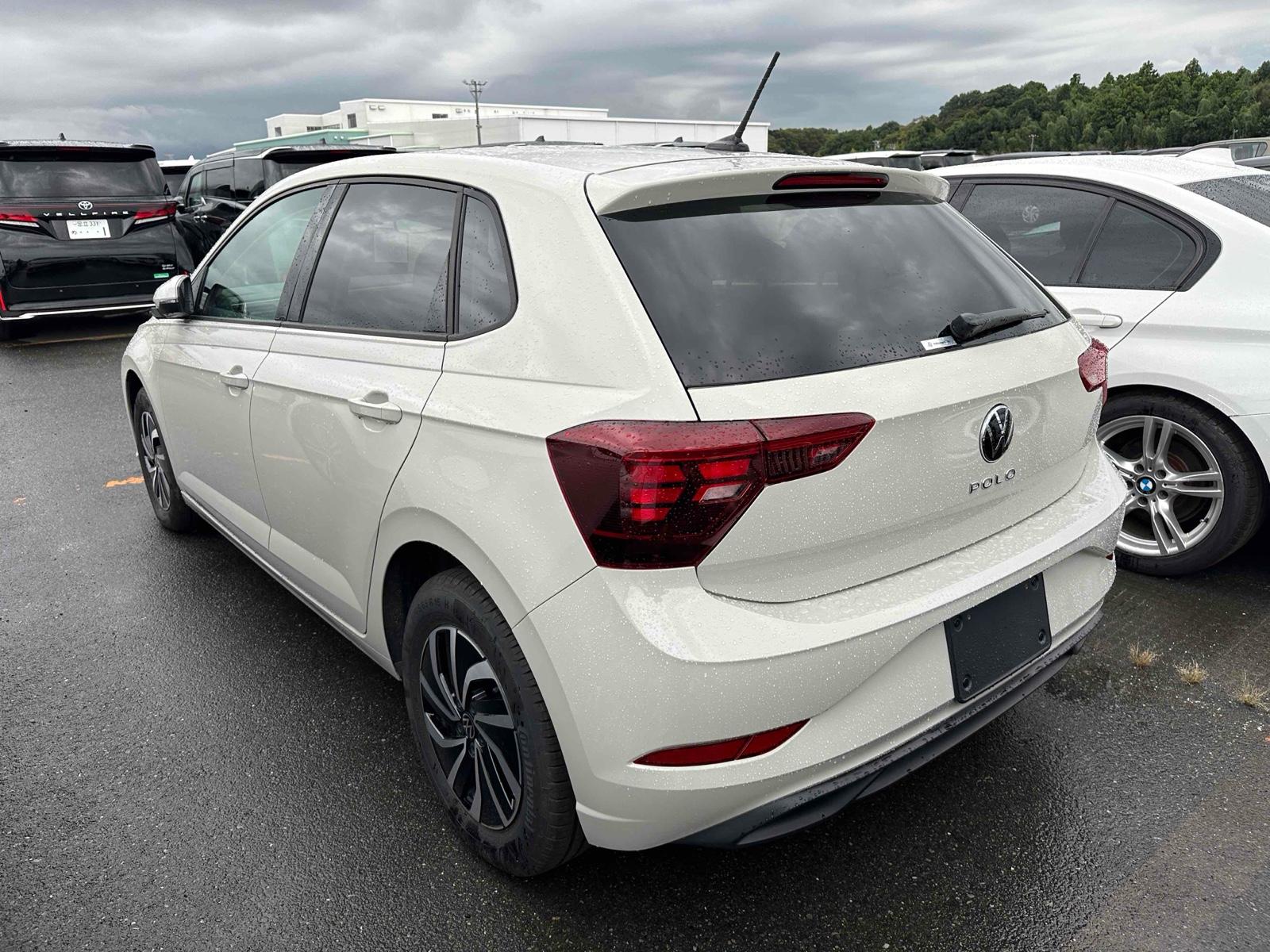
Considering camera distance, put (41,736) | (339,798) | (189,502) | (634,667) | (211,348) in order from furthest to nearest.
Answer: (189,502) → (211,348) → (41,736) → (339,798) → (634,667)

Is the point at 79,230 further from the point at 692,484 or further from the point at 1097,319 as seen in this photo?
the point at 692,484

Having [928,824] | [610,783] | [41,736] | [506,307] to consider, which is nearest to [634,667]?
[610,783]

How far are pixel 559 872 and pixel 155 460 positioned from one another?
3272 millimetres

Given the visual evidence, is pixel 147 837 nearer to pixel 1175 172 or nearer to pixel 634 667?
pixel 634 667

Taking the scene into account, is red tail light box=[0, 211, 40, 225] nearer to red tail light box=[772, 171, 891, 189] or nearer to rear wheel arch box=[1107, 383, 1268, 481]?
red tail light box=[772, 171, 891, 189]

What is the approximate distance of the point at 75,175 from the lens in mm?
9664

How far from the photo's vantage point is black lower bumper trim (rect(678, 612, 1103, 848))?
190 centimetres

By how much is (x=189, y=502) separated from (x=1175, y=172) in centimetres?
463

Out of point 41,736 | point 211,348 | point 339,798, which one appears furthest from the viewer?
point 211,348

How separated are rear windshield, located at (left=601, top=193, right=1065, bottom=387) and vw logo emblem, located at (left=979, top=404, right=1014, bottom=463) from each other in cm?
21

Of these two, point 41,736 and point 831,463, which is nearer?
point 831,463

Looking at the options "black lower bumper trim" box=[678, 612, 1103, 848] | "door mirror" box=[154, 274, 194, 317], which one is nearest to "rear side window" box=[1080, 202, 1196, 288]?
"black lower bumper trim" box=[678, 612, 1103, 848]

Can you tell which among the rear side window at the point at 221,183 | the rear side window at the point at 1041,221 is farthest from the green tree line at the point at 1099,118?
the rear side window at the point at 1041,221

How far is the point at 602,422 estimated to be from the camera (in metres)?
1.84
